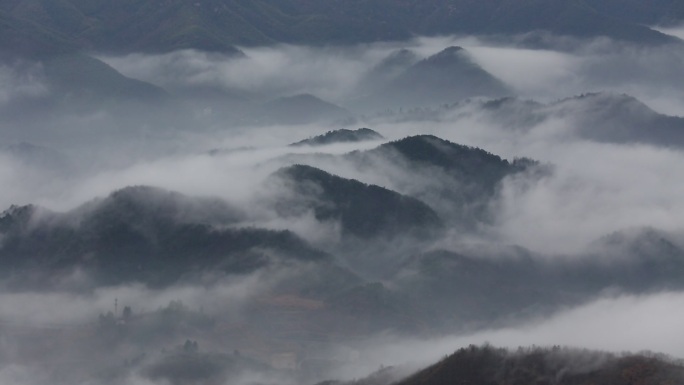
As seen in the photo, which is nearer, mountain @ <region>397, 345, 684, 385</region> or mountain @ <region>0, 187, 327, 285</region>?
mountain @ <region>397, 345, 684, 385</region>

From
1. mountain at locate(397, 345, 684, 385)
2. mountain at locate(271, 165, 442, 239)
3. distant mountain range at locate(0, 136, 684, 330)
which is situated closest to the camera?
mountain at locate(397, 345, 684, 385)

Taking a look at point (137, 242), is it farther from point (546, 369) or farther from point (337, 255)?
point (546, 369)

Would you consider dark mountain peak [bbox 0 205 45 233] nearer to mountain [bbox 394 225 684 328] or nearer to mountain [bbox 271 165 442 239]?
mountain [bbox 271 165 442 239]

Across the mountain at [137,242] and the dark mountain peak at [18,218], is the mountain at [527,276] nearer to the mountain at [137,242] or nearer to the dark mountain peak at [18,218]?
the mountain at [137,242]

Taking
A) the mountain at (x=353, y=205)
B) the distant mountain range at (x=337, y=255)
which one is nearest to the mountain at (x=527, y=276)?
the distant mountain range at (x=337, y=255)

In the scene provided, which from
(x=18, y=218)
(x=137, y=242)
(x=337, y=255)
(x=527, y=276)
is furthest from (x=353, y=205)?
(x=18, y=218)

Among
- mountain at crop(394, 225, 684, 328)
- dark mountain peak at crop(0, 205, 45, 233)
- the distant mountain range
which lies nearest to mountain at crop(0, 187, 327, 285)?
dark mountain peak at crop(0, 205, 45, 233)

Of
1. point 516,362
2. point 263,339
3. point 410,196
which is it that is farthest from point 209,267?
point 516,362
